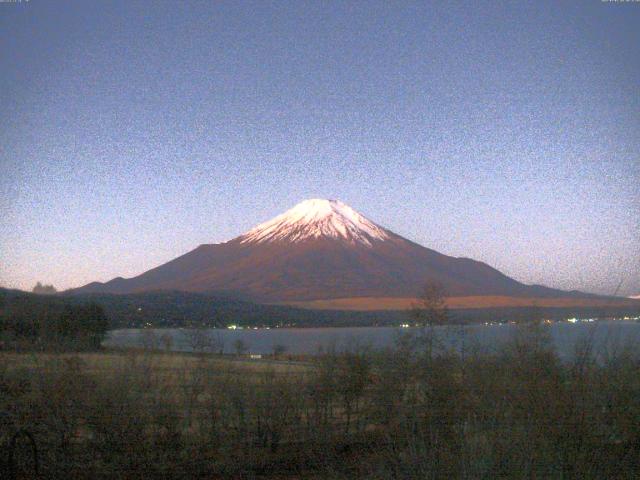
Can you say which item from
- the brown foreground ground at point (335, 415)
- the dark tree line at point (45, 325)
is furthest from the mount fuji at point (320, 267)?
the brown foreground ground at point (335, 415)

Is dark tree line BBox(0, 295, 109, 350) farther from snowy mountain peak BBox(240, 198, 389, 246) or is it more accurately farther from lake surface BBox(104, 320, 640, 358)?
snowy mountain peak BBox(240, 198, 389, 246)

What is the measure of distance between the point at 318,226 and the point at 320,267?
18751 millimetres

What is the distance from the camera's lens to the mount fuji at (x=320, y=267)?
293 feet

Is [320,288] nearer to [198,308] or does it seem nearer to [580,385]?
[198,308]

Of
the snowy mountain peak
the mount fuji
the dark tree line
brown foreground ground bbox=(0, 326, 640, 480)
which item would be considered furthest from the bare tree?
the snowy mountain peak

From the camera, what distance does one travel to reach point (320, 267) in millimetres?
99938

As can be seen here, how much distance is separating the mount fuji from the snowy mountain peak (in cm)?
16

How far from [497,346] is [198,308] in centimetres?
3253

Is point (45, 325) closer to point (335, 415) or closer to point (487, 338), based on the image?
point (335, 415)

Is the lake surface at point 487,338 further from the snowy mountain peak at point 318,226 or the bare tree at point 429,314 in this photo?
the snowy mountain peak at point 318,226

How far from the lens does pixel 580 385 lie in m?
7.92

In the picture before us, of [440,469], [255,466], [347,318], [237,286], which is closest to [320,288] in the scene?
[237,286]

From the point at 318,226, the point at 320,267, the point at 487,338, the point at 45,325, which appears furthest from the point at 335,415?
the point at 318,226

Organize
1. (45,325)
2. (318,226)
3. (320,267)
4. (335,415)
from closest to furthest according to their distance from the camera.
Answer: (335,415)
(45,325)
(320,267)
(318,226)
